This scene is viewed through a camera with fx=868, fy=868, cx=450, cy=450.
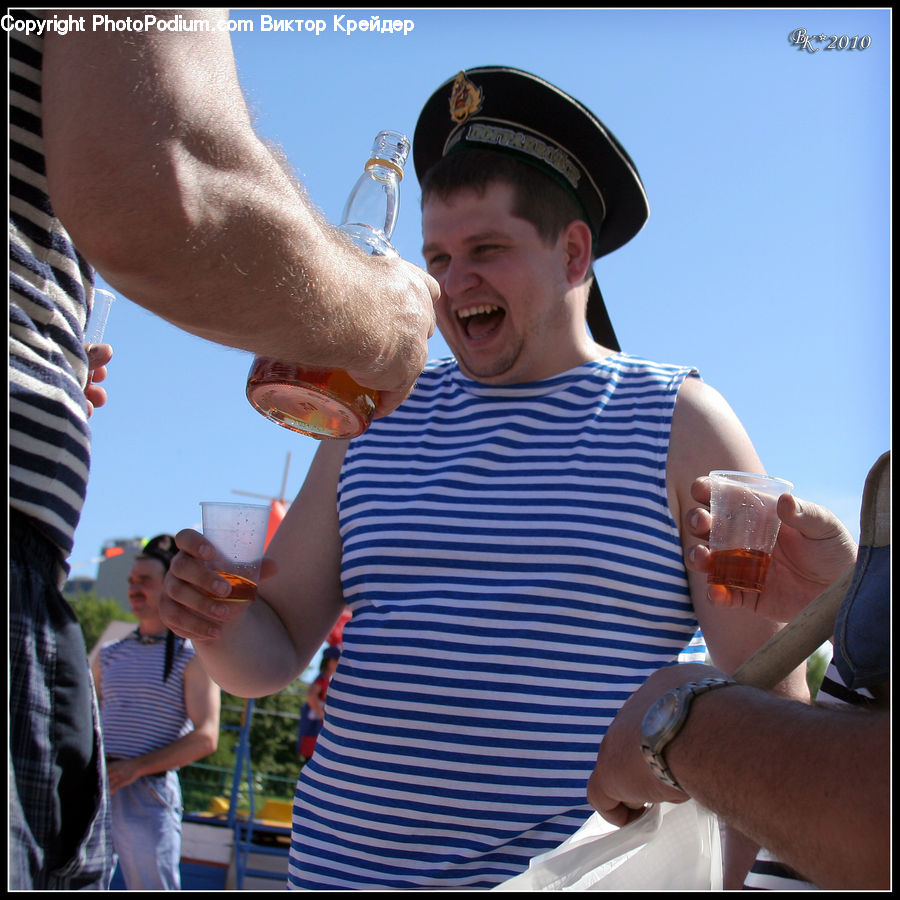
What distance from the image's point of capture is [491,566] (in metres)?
2.37

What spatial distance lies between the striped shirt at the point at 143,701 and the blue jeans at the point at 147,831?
217 millimetres

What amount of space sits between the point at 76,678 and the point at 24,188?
75 cm

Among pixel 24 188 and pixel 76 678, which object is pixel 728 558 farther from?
pixel 24 188

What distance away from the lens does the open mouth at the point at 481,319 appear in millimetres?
2947

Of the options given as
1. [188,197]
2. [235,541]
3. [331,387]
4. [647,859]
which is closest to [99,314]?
[235,541]

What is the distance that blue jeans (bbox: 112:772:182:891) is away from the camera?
4.64m

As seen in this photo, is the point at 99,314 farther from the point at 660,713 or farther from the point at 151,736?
the point at 151,736

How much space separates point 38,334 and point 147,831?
167 inches

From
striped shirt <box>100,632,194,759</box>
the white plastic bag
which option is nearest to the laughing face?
the white plastic bag

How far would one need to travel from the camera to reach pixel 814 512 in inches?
68.4

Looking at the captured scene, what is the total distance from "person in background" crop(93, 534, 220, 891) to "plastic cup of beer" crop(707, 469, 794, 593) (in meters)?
3.68

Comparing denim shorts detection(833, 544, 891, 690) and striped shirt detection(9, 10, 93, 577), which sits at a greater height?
striped shirt detection(9, 10, 93, 577)

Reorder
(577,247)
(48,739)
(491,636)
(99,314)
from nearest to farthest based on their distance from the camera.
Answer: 1. (48,739)
2. (99,314)
3. (491,636)
4. (577,247)

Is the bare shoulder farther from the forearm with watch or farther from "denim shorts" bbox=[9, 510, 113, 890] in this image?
"denim shorts" bbox=[9, 510, 113, 890]
